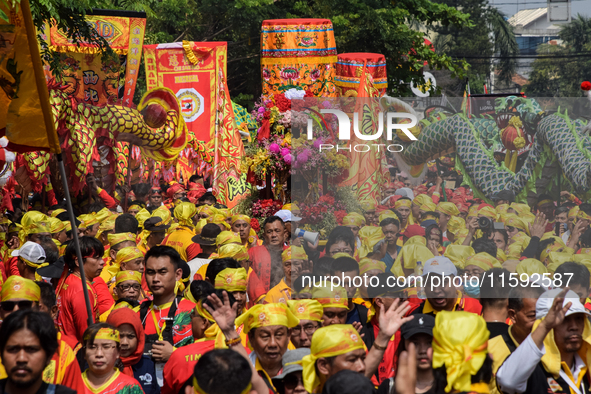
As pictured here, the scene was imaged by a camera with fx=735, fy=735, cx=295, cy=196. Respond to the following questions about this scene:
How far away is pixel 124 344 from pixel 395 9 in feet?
61.4

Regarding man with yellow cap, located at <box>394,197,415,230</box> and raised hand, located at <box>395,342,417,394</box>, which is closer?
raised hand, located at <box>395,342,417,394</box>

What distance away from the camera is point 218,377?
122 inches

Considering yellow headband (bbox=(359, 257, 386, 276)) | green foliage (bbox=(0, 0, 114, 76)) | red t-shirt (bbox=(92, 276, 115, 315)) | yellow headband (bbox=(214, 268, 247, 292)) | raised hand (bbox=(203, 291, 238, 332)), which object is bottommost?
red t-shirt (bbox=(92, 276, 115, 315))

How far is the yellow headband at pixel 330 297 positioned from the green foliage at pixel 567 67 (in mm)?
44726

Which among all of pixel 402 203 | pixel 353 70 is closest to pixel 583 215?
pixel 402 203

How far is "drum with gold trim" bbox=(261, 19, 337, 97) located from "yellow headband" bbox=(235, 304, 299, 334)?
8.63 metres

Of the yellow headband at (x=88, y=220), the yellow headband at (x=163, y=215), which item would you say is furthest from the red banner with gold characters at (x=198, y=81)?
the yellow headband at (x=88, y=220)

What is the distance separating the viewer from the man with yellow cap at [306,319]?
4.55 metres

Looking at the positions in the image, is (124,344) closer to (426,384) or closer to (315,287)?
(315,287)

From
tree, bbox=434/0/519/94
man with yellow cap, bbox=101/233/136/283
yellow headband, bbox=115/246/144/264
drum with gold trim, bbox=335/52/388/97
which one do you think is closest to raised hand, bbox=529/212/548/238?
yellow headband, bbox=115/246/144/264

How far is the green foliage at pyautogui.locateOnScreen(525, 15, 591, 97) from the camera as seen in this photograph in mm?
46812

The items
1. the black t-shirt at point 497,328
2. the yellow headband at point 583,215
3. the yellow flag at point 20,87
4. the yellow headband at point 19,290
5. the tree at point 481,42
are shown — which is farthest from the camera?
the tree at point 481,42

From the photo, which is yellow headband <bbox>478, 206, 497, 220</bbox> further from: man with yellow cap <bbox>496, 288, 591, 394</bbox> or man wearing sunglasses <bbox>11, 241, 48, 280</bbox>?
man wearing sunglasses <bbox>11, 241, 48, 280</bbox>

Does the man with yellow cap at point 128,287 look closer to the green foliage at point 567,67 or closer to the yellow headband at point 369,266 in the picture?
the yellow headband at point 369,266
